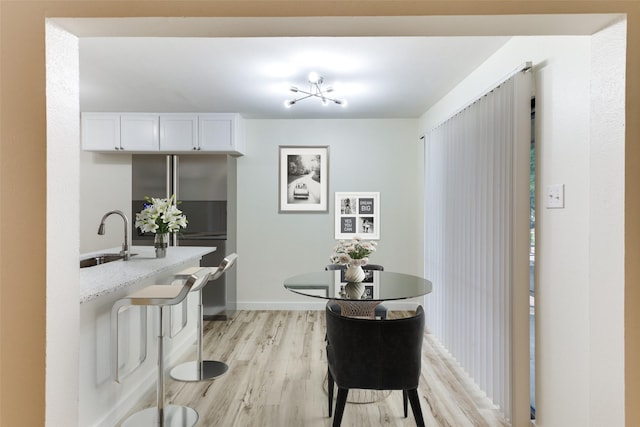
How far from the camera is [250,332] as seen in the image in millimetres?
A: 4145

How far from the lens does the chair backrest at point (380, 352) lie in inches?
75.7

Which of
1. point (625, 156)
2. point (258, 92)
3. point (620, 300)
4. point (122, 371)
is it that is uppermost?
point (258, 92)

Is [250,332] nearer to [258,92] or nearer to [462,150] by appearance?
[258,92]

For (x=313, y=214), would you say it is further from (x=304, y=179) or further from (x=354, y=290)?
(x=354, y=290)

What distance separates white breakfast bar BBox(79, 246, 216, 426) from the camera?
2049 millimetres

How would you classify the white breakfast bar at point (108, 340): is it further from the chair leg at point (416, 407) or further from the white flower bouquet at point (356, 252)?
the chair leg at point (416, 407)

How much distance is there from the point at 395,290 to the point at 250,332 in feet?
7.08

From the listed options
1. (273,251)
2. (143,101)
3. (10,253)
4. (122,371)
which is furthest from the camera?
(273,251)

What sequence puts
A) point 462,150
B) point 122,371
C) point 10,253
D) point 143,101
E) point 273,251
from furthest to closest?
point 273,251 < point 143,101 < point 462,150 < point 122,371 < point 10,253

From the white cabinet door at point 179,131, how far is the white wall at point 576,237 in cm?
334

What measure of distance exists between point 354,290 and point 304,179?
2.62m

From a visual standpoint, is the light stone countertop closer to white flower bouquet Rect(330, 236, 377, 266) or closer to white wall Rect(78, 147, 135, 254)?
white flower bouquet Rect(330, 236, 377, 266)

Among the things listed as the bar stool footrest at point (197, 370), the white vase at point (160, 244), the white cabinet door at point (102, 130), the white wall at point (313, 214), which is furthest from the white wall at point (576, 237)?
the white cabinet door at point (102, 130)

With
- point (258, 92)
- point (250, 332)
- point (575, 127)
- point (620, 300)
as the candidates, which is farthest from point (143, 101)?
point (620, 300)
